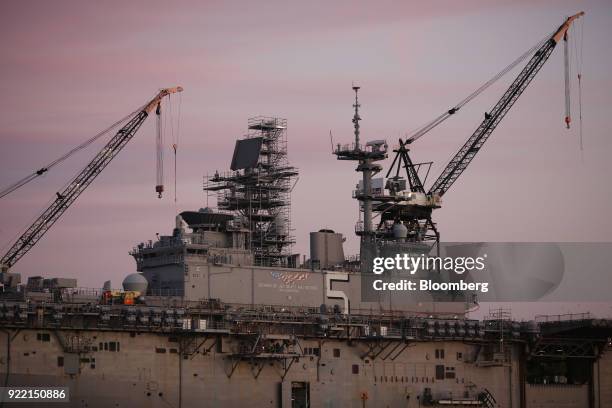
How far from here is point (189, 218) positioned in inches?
3204

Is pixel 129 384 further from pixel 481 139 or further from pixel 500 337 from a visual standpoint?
pixel 481 139

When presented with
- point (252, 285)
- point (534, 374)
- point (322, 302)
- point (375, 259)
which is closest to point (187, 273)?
point (252, 285)

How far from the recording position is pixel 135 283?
242ft

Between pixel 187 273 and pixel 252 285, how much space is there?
5.13m

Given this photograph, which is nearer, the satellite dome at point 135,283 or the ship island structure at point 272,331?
the ship island structure at point 272,331

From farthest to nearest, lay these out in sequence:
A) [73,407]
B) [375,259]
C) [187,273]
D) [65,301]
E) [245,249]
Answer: [375,259]
[245,249]
[187,273]
[65,301]
[73,407]

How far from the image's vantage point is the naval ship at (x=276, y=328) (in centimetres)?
6669

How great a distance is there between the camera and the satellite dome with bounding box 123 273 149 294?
73688 millimetres

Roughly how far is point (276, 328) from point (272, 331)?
1.27ft

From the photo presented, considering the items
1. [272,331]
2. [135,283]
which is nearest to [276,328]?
[272,331]

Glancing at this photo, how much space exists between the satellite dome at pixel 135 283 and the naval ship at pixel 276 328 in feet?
0.32

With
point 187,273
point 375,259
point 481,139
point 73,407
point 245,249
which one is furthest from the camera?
point 481,139

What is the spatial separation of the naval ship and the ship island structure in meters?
0.10

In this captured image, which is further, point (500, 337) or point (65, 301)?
point (500, 337)
